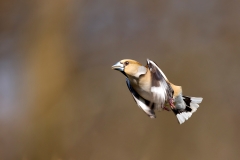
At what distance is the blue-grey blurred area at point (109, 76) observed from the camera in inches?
38.4

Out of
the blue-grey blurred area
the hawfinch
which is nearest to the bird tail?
the hawfinch

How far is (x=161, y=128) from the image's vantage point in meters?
1.05

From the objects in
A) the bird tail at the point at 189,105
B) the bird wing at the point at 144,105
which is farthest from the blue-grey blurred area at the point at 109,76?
the bird wing at the point at 144,105

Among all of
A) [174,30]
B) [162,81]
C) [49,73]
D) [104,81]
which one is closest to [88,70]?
[104,81]

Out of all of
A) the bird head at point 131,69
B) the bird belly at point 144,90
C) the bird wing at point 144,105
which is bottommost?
the bird wing at point 144,105

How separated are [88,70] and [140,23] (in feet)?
1.17

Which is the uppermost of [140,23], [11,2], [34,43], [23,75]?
[11,2]

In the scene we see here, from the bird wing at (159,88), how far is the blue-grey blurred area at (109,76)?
0.56 metres

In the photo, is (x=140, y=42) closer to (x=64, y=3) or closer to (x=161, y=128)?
(x=161, y=128)

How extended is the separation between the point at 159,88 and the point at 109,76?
779 millimetres

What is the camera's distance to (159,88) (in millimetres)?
475

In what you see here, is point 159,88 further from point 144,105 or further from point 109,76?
point 109,76

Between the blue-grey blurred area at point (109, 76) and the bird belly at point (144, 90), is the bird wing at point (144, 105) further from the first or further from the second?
the blue-grey blurred area at point (109, 76)

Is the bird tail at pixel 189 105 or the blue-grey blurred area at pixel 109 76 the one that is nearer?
the bird tail at pixel 189 105
